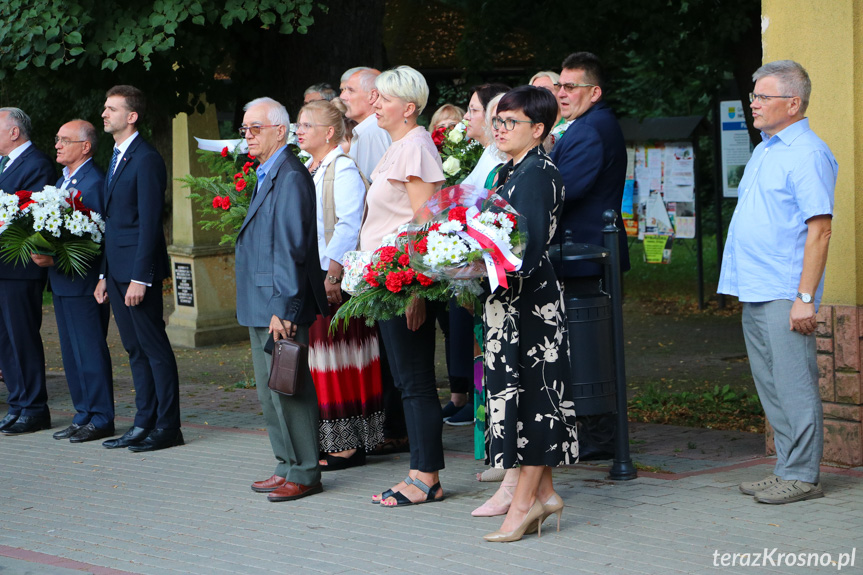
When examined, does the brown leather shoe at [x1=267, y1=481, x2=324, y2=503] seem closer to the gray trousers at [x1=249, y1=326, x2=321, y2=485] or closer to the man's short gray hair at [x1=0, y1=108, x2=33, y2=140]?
the gray trousers at [x1=249, y1=326, x2=321, y2=485]

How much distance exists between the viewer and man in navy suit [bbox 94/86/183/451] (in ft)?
24.1

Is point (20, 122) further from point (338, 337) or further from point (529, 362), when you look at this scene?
point (529, 362)

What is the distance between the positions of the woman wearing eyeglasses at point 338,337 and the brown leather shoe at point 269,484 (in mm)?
446

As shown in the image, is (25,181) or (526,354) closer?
(526,354)

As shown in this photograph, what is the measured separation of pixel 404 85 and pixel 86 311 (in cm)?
338

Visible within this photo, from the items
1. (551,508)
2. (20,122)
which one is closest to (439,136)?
(551,508)

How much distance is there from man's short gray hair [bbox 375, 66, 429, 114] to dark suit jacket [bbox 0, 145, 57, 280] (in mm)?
3598

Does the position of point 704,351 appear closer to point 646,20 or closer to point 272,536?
point 646,20

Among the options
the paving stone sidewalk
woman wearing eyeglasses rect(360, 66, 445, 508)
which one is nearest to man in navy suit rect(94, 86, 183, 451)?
the paving stone sidewalk

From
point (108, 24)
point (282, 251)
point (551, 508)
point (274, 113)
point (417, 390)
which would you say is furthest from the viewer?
point (108, 24)

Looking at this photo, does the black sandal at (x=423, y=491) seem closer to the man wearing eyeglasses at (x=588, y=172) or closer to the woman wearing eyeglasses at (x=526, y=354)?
the woman wearing eyeglasses at (x=526, y=354)

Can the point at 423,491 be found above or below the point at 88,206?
below

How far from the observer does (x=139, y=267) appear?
729cm

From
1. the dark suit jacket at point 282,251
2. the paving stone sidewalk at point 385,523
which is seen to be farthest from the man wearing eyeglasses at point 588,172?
the dark suit jacket at point 282,251
